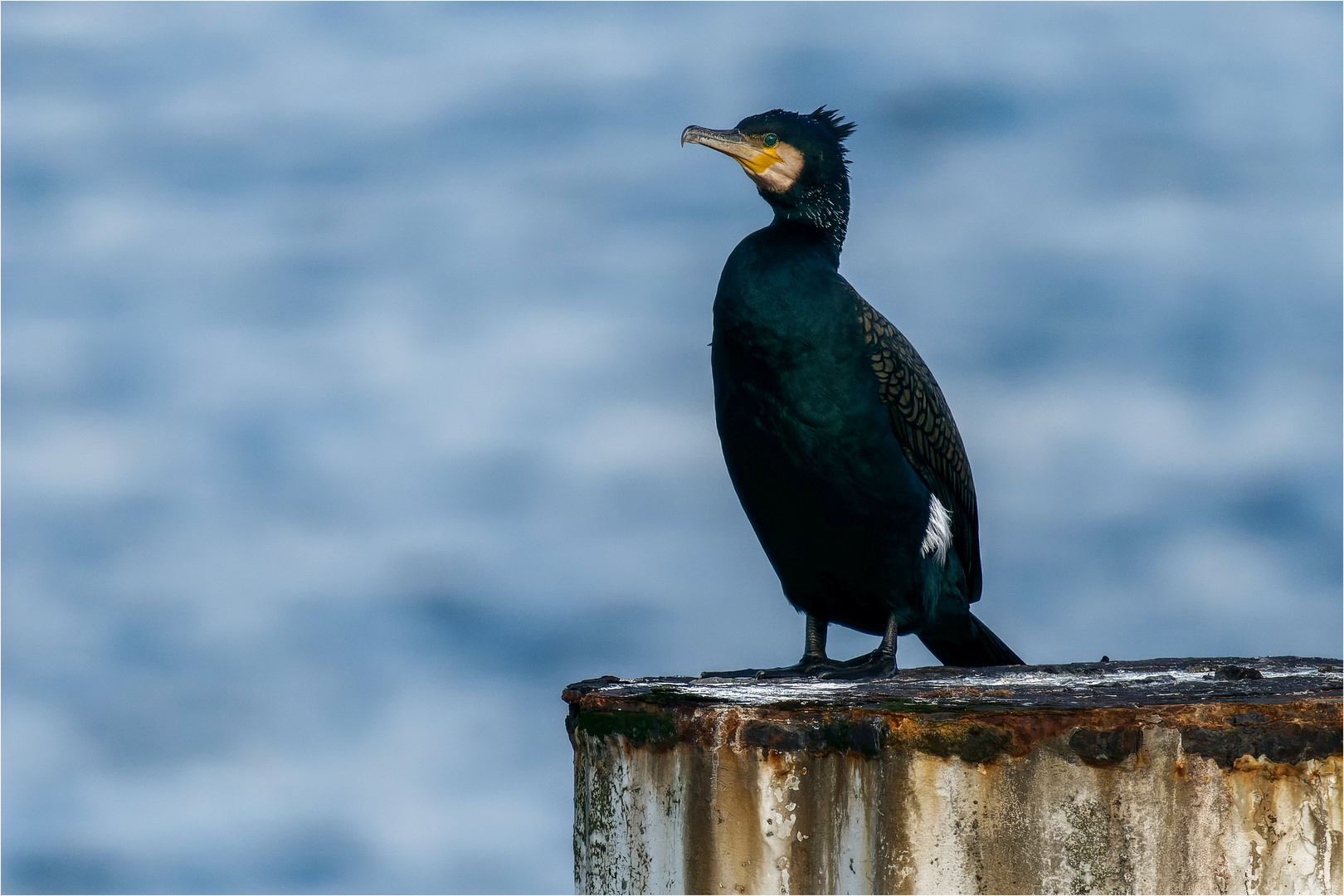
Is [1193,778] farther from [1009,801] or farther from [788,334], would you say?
[788,334]

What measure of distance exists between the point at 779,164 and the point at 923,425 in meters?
1.20

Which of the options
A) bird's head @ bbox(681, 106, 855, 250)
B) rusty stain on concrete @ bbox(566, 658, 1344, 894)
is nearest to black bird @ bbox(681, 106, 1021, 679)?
bird's head @ bbox(681, 106, 855, 250)

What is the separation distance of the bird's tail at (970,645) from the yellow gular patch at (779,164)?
6.47 feet

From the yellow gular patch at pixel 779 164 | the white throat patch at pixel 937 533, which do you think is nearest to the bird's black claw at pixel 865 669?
the white throat patch at pixel 937 533

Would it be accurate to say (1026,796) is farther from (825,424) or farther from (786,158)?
(786,158)

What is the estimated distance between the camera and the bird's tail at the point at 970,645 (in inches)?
251

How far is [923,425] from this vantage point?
19.8 feet

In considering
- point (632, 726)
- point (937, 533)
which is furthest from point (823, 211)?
point (632, 726)

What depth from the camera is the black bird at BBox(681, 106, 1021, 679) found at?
5.72 meters

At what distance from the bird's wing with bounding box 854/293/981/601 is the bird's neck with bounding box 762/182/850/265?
0.32 meters

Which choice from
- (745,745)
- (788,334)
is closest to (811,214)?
(788,334)

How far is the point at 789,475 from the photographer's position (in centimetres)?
576

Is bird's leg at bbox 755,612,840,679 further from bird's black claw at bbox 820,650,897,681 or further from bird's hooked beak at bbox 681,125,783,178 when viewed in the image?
bird's hooked beak at bbox 681,125,783,178

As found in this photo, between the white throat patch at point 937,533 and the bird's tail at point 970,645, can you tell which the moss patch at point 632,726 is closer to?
the white throat patch at point 937,533
